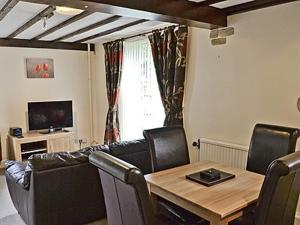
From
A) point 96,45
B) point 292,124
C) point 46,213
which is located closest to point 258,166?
point 292,124

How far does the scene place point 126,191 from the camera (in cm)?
153

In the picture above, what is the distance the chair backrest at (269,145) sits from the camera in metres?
2.32

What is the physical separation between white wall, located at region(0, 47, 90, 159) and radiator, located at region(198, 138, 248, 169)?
10.9ft

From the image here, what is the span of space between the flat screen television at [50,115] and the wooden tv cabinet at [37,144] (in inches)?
8.6

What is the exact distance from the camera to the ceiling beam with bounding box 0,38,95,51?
511cm

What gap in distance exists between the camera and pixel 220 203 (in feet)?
5.83

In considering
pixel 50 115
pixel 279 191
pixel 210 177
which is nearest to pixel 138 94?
pixel 50 115

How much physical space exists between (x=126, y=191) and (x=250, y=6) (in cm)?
251

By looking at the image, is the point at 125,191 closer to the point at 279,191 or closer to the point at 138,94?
the point at 279,191

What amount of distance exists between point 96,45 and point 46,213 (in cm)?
416

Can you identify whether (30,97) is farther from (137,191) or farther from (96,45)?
(137,191)

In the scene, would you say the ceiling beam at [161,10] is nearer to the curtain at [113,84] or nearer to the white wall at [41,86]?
the curtain at [113,84]

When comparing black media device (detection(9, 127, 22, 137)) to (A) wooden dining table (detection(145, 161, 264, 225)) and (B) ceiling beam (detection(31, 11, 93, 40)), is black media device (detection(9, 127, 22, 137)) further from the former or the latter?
(A) wooden dining table (detection(145, 161, 264, 225))

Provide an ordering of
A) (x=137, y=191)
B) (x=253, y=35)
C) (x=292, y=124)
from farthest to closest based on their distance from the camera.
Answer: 1. (x=253, y=35)
2. (x=292, y=124)
3. (x=137, y=191)
